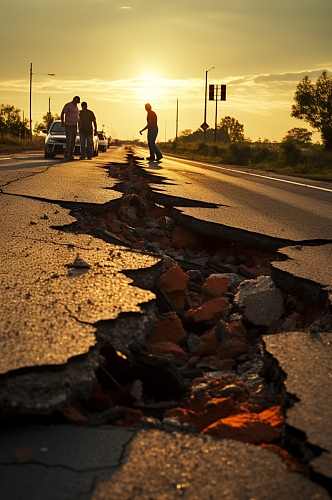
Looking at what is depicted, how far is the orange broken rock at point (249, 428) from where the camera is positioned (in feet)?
5.07

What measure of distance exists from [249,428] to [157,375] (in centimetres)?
56

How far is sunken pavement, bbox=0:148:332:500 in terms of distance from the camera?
128cm

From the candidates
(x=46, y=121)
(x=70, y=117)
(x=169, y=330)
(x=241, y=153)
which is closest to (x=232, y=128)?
(x=46, y=121)

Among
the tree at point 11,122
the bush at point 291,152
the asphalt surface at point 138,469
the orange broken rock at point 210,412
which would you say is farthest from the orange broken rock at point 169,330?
the tree at point 11,122

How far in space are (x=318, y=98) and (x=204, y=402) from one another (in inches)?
1628

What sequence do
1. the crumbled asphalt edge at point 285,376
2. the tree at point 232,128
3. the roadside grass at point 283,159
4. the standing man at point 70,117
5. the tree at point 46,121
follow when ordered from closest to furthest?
1. the crumbled asphalt edge at point 285,376
2. the standing man at point 70,117
3. the roadside grass at point 283,159
4. the tree at point 46,121
5. the tree at point 232,128

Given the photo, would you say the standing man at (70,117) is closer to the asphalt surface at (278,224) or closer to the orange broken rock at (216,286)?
the asphalt surface at (278,224)

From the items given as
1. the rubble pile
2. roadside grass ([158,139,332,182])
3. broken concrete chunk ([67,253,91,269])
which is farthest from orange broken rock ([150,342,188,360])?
roadside grass ([158,139,332,182])

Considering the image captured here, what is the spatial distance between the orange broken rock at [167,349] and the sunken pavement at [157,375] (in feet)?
0.04

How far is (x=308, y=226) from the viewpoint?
5020 millimetres

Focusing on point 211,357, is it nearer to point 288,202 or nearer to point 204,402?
point 204,402

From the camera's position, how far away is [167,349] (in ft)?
7.93

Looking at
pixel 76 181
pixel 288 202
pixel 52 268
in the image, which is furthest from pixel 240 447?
pixel 76 181

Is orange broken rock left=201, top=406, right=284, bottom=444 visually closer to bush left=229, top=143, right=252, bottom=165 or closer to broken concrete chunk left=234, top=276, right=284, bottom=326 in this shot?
broken concrete chunk left=234, top=276, right=284, bottom=326
